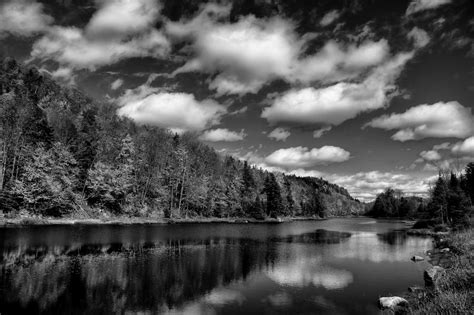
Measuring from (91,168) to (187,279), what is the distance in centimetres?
7551

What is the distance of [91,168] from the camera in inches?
3573

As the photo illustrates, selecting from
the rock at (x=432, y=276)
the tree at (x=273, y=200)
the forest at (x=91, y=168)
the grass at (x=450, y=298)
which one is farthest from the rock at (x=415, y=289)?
the tree at (x=273, y=200)

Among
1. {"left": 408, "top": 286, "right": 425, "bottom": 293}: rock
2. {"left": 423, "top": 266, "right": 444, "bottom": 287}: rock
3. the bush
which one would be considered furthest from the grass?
the bush

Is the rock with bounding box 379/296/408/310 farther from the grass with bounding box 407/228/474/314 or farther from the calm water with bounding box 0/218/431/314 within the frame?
the calm water with bounding box 0/218/431/314

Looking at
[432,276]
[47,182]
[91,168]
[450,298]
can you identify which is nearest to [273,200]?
[91,168]

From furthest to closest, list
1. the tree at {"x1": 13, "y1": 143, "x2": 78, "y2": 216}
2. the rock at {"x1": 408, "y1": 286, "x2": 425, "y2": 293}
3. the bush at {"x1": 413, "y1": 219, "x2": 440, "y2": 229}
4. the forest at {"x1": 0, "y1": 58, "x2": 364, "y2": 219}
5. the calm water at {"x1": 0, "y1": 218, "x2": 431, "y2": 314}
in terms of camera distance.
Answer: the bush at {"x1": 413, "y1": 219, "x2": 440, "y2": 229}
the forest at {"x1": 0, "y1": 58, "x2": 364, "y2": 219}
the tree at {"x1": 13, "y1": 143, "x2": 78, "y2": 216}
the rock at {"x1": 408, "y1": 286, "x2": 425, "y2": 293}
the calm water at {"x1": 0, "y1": 218, "x2": 431, "y2": 314}

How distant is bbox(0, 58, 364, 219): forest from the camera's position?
72550 millimetres

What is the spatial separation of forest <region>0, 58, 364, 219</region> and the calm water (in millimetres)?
35595

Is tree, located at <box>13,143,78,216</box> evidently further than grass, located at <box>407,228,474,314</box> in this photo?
Yes

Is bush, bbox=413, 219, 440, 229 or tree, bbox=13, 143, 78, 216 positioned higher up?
tree, bbox=13, 143, 78, 216

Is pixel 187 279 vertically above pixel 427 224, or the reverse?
pixel 187 279

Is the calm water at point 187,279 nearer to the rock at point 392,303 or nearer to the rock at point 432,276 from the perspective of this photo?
the rock at point 392,303

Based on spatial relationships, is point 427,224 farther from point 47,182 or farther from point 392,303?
point 47,182

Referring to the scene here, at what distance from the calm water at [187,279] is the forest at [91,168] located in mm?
35595
